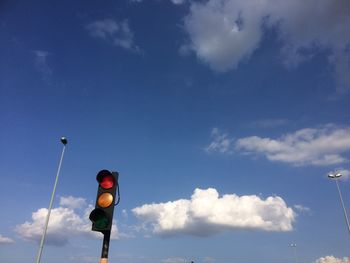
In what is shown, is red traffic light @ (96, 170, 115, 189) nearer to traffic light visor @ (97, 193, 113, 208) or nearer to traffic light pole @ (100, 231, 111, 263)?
traffic light visor @ (97, 193, 113, 208)

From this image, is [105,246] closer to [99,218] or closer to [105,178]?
[99,218]

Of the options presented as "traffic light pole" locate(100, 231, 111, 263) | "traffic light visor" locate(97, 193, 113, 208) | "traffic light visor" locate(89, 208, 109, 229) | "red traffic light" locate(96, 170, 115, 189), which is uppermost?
"red traffic light" locate(96, 170, 115, 189)

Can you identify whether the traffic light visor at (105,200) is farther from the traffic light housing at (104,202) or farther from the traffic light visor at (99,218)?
the traffic light visor at (99,218)

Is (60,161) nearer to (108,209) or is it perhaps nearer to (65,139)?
(65,139)

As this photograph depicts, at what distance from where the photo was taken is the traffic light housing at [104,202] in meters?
4.57

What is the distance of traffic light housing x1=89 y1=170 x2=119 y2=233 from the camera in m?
4.57

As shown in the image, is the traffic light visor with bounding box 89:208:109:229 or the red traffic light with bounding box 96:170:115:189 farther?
the red traffic light with bounding box 96:170:115:189

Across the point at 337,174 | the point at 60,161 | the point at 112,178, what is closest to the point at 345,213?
the point at 337,174

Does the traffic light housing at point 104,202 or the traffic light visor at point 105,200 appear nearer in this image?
the traffic light housing at point 104,202

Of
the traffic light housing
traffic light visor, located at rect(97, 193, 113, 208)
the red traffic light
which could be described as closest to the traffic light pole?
the traffic light housing

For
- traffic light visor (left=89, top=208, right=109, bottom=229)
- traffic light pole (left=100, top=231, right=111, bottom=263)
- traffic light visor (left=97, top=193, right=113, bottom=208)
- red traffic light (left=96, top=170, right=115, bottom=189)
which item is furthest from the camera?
red traffic light (left=96, top=170, right=115, bottom=189)

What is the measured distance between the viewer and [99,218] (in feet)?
15.1

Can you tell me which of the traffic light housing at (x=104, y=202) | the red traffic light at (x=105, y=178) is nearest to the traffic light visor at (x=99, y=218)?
the traffic light housing at (x=104, y=202)

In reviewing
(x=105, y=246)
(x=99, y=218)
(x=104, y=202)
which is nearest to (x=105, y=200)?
(x=104, y=202)
